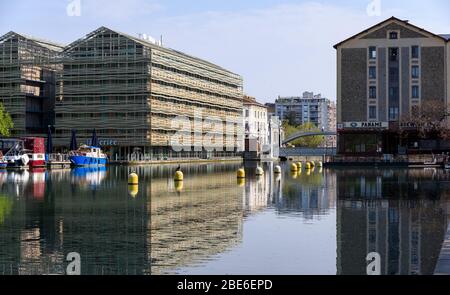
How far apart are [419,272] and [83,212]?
726 inches

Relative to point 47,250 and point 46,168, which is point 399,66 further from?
point 47,250

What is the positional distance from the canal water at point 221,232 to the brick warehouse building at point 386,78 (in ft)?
217

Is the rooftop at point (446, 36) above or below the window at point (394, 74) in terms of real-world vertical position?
above

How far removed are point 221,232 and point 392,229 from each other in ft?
20.5

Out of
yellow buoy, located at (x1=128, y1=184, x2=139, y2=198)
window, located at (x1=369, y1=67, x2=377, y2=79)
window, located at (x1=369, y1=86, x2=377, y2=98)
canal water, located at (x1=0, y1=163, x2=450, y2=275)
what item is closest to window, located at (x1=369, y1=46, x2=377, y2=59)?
window, located at (x1=369, y1=67, x2=377, y2=79)

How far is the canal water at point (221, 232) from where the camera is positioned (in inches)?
740

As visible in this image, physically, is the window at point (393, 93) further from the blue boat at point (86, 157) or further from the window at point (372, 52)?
the blue boat at point (86, 157)

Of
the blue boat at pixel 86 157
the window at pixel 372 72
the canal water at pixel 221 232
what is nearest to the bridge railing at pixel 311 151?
the window at pixel 372 72

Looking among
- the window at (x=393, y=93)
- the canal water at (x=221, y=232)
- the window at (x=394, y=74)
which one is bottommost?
the canal water at (x=221, y=232)

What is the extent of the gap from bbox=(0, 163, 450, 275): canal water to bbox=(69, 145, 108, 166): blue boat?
2272 inches

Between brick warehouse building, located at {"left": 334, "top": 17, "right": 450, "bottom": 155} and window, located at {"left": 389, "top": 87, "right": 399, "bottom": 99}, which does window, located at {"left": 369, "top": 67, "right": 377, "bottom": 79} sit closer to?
brick warehouse building, located at {"left": 334, "top": 17, "right": 450, "bottom": 155}

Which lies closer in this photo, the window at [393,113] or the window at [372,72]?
the window at [372,72]

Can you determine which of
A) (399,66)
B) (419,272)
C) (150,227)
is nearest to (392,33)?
(399,66)
